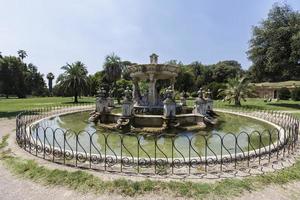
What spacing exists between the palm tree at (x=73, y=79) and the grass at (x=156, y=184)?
32.1 meters

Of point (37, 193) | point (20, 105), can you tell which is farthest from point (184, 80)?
point (37, 193)

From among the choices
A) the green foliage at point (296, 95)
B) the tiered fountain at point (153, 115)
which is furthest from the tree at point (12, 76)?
the green foliage at point (296, 95)

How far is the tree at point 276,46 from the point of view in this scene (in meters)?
30.3

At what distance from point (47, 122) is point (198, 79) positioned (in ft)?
178

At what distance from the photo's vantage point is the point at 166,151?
362 inches

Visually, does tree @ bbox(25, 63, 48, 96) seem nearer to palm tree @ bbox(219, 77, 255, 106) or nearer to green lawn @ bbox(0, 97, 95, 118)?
green lawn @ bbox(0, 97, 95, 118)

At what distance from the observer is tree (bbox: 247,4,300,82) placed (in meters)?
30.3

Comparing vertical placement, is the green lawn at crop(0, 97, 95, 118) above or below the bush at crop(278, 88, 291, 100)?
below

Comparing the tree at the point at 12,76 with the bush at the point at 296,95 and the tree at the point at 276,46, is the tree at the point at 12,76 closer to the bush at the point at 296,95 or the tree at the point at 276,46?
the tree at the point at 276,46

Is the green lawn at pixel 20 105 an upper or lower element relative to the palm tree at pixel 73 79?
lower

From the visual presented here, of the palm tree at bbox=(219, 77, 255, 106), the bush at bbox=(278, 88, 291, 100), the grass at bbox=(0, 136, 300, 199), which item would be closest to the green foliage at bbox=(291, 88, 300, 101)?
the bush at bbox=(278, 88, 291, 100)

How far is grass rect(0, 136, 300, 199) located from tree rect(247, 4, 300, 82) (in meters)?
26.2

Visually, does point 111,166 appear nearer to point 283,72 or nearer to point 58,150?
point 58,150

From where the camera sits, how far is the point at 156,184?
5789 millimetres
